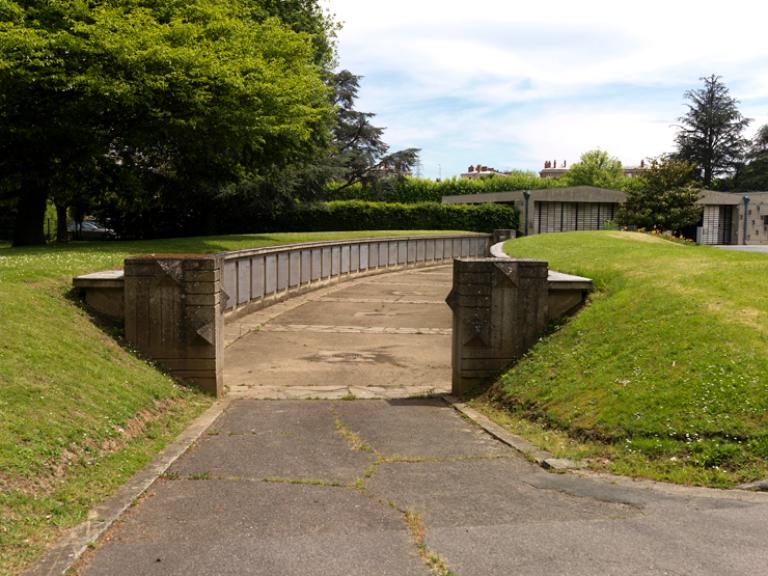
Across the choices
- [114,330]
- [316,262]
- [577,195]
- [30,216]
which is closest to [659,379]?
[114,330]

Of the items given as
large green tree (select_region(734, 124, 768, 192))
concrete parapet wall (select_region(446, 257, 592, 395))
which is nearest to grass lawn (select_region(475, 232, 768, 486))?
concrete parapet wall (select_region(446, 257, 592, 395))

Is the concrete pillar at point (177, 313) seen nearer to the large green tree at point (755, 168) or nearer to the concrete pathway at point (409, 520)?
the concrete pathway at point (409, 520)

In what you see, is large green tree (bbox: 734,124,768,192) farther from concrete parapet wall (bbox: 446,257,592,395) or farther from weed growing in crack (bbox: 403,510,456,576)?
weed growing in crack (bbox: 403,510,456,576)

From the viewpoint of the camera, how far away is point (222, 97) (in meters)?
19.1

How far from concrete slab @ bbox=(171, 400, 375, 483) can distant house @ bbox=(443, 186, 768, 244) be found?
127ft

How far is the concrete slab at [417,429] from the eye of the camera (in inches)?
292

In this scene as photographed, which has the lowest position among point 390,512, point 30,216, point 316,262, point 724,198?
point 390,512

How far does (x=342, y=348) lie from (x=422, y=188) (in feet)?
167

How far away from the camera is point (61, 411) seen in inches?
263

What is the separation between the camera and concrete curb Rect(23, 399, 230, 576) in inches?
171

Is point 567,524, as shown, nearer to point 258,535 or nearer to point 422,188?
point 258,535

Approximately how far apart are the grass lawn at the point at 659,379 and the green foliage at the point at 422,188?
4397cm

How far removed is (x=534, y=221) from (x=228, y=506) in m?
43.4

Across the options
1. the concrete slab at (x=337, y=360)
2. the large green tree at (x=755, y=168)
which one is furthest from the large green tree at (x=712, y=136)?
the concrete slab at (x=337, y=360)
